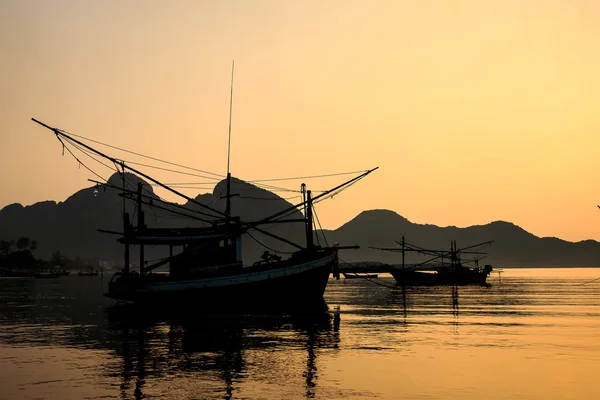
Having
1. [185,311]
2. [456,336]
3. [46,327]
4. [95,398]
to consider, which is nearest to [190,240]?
[185,311]

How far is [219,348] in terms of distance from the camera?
111 feet

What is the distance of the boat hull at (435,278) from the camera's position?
136875mm

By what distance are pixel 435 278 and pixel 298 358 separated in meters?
114

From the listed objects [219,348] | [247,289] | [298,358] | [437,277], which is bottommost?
[298,358]

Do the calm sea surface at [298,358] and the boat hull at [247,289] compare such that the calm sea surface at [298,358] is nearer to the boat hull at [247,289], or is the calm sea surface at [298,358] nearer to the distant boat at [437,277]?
the boat hull at [247,289]

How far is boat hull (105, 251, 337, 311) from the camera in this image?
57.4m

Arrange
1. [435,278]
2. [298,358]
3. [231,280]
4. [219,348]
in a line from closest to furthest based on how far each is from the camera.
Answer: [298,358], [219,348], [231,280], [435,278]

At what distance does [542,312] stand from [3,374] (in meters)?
47.9

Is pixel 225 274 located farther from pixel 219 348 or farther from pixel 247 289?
pixel 219 348

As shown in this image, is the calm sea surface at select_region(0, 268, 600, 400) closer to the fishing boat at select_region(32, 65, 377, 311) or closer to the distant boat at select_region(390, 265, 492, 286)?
the fishing boat at select_region(32, 65, 377, 311)

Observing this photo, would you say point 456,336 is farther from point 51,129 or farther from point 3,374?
point 51,129

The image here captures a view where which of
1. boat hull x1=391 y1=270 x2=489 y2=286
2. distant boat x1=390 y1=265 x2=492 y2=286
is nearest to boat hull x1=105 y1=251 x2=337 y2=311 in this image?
distant boat x1=390 y1=265 x2=492 y2=286

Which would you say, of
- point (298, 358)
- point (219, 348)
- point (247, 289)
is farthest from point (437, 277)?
point (298, 358)

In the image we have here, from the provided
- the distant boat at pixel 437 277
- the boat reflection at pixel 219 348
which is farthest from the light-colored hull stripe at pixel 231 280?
the distant boat at pixel 437 277
